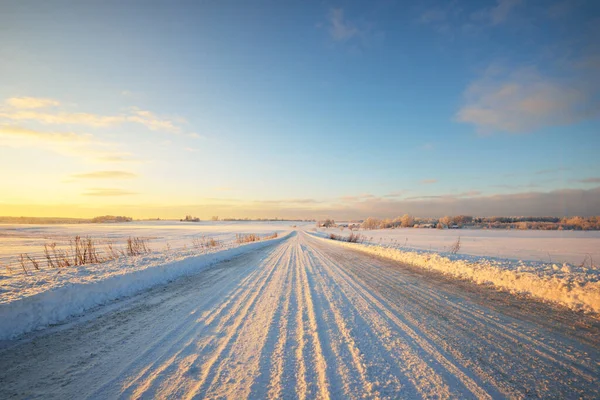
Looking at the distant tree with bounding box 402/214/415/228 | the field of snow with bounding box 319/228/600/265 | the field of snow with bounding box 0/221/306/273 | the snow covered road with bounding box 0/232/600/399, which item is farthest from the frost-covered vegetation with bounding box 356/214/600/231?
the snow covered road with bounding box 0/232/600/399

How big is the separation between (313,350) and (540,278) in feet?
20.8

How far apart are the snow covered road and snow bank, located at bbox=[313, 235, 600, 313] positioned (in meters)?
0.60

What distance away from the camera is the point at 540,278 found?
6.03m

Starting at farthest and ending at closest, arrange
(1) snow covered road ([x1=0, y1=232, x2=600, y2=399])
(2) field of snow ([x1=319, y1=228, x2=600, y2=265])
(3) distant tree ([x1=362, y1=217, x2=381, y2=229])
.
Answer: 1. (3) distant tree ([x1=362, y1=217, x2=381, y2=229])
2. (2) field of snow ([x1=319, y1=228, x2=600, y2=265])
3. (1) snow covered road ([x1=0, y1=232, x2=600, y2=399])

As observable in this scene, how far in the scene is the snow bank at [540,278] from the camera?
5.01 m

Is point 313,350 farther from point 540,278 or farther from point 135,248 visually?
point 135,248

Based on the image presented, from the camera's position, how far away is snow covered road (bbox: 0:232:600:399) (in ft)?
7.93

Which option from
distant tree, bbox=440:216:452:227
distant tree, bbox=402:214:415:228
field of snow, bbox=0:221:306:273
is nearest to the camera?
field of snow, bbox=0:221:306:273

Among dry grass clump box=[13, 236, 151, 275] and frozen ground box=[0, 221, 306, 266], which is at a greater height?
dry grass clump box=[13, 236, 151, 275]

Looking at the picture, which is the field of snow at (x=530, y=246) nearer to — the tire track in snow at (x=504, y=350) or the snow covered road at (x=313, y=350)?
the snow covered road at (x=313, y=350)

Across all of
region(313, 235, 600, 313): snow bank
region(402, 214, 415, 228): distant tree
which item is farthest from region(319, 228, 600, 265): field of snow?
region(402, 214, 415, 228): distant tree

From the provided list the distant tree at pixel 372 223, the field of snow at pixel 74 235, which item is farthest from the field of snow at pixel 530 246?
the distant tree at pixel 372 223

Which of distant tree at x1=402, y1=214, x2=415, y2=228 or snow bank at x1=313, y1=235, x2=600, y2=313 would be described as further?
distant tree at x1=402, y1=214, x2=415, y2=228

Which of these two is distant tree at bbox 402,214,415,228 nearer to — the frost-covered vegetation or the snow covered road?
the frost-covered vegetation
